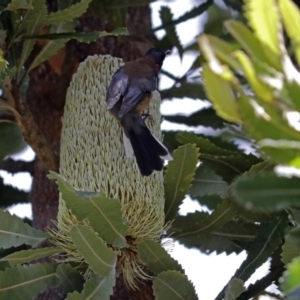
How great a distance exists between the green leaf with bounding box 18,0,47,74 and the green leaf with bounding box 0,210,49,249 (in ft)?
1.60

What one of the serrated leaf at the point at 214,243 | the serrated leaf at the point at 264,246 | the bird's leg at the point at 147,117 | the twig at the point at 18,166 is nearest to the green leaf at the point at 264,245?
the serrated leaf at the point at 264,246

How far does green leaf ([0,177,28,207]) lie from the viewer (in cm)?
267

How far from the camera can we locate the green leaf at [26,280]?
5.96 feet

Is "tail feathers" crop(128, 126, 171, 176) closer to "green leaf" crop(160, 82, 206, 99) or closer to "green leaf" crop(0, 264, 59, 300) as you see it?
"green leaf" crop(0, 264, 59, 300)

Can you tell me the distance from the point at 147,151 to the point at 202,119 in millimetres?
781

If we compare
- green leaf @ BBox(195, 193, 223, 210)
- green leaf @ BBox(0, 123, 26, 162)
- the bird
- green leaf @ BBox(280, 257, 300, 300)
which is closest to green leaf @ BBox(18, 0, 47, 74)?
the bird

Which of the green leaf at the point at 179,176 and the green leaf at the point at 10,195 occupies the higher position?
the green leaf at the point at 10,195

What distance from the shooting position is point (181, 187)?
81.0 inches

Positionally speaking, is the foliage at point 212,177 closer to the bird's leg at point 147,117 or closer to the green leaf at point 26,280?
the green leaf at point 26,280

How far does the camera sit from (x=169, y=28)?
9.00ft

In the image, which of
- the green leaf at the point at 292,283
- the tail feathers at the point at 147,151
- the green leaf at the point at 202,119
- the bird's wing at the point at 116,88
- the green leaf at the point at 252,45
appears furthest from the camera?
the green leaf at the point at 202,119

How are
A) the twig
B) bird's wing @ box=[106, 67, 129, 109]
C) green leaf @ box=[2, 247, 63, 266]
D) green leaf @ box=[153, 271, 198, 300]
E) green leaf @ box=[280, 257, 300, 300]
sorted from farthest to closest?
the twig, bird's wing @ box=[106, 67, 129, 109], green leaf @ box=[2, 247, 63, 266], green leaf @ box=[153, 271, 198, 300], green leaf @ box=[280, 257, 300, 300]

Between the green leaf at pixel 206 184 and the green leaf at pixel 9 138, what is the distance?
24.4 inches

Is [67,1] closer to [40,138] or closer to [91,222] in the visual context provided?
[40,138]
